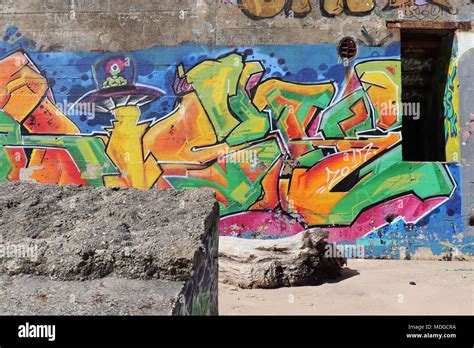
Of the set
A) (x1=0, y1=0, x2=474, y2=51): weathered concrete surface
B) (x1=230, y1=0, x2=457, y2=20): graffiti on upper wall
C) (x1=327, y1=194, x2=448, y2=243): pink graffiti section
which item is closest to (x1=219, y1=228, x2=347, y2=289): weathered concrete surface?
(x1=327, y1=194, x2=448, y2=243): pink graffiti section

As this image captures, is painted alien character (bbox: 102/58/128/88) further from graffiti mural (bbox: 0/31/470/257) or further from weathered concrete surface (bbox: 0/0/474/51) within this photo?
weathered concrete surface (bbox: 0/0/474/51)

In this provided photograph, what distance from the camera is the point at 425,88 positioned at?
977 cm

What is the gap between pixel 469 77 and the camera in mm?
8719

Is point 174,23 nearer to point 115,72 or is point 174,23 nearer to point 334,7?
point 115,72

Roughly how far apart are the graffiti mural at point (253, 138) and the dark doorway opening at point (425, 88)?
72cm

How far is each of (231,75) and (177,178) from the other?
6.22 ft

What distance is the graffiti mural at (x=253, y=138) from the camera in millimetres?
8711

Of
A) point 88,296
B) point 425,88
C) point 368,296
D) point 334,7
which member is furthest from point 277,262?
point 425,88

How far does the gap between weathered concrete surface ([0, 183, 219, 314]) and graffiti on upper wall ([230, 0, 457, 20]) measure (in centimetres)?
564

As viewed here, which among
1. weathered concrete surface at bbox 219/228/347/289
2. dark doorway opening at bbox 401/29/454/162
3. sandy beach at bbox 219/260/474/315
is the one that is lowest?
sandy beach at bbox 219/260/474/315

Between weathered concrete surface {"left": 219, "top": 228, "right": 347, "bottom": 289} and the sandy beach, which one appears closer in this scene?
the sandy beach

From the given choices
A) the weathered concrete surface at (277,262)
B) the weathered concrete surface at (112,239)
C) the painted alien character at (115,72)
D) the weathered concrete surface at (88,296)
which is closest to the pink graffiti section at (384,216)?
the weathered concrete surface at (277,262)

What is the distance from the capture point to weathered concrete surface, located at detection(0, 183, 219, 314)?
10.4 ft
